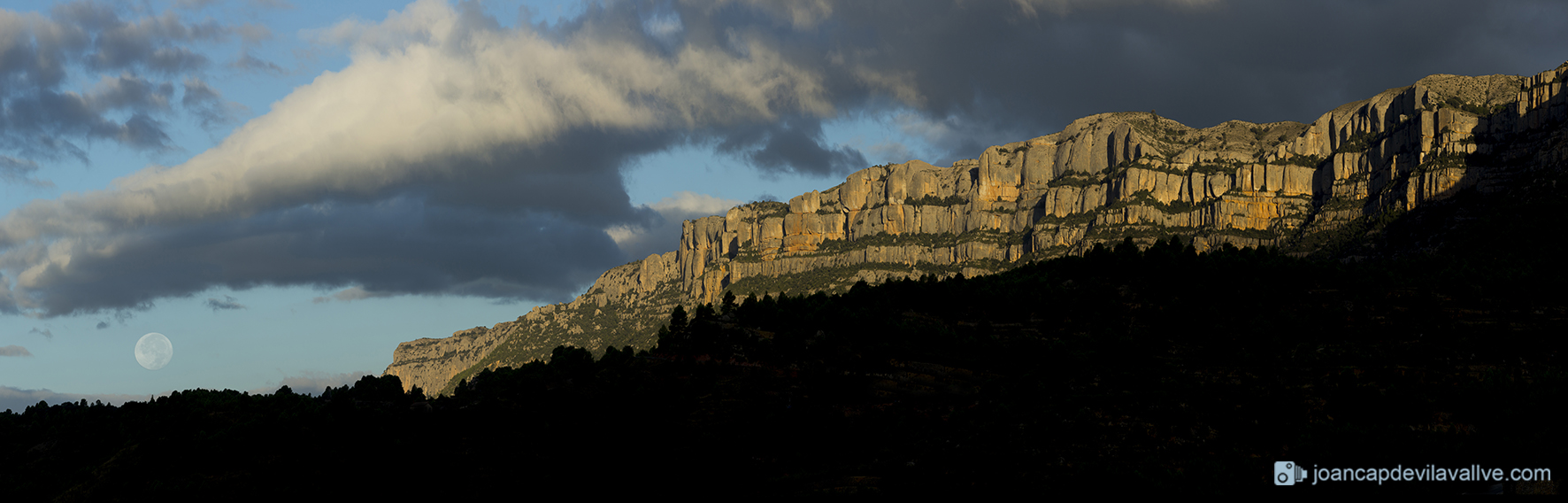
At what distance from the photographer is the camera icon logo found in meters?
37.1

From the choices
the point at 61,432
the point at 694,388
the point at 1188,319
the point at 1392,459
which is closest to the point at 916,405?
the point at 694,388

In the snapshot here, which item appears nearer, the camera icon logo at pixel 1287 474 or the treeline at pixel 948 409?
the camera icon logo at pixel 1287 474

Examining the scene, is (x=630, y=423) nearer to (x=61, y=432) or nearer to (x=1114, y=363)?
(x=1114, y=363)

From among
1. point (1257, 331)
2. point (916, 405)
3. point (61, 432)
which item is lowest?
point (61, 432)

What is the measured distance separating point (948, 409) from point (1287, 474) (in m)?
28.6

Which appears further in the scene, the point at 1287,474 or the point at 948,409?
the point at 948,409

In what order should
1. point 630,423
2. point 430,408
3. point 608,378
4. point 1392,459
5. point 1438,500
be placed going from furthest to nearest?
point 608,378
point 430,408
point 630,423
point 1392,459
point 1438,500

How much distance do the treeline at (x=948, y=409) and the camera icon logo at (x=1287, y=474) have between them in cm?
71

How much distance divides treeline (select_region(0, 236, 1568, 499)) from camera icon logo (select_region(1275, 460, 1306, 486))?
71 cm

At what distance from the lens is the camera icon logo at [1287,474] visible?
3706 centimetres

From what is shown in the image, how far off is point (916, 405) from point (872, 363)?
1405 centimetres

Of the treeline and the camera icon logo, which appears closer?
the camera icon logo

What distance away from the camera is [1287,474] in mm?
37500

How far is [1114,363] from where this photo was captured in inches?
3167
